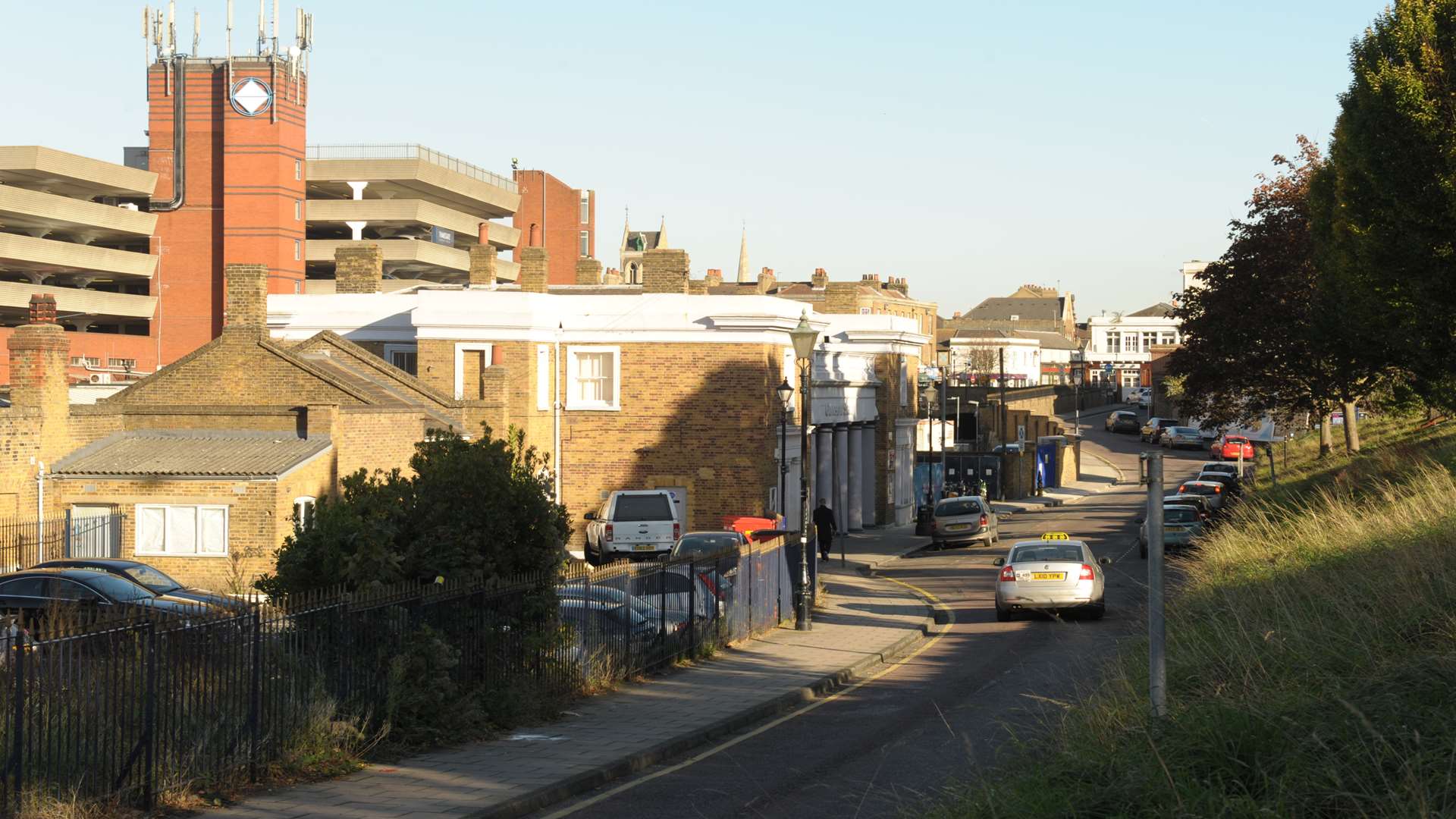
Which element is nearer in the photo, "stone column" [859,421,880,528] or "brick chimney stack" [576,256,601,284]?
"stone column" [859,421,880,528]

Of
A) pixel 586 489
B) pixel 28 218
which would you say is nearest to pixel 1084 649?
pixel 586 489

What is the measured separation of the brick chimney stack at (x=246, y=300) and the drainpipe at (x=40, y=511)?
5296 millimetres

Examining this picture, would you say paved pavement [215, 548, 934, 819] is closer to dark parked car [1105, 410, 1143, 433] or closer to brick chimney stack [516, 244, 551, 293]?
brick chimney stack [516, 244, 551, 293]

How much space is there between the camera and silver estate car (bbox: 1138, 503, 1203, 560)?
1405 inches

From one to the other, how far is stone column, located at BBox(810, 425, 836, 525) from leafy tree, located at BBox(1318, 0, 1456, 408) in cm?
2167

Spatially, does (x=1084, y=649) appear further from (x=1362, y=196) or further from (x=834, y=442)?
(x=834, y=442)

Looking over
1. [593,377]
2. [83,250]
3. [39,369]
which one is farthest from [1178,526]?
[83,250]

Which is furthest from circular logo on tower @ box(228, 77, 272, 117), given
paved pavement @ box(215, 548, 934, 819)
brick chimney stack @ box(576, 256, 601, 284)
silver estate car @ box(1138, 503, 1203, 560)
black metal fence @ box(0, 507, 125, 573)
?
paved pavement @ box(215, 548, 934, 819)

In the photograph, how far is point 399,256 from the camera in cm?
8519

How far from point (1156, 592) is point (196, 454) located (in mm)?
24833

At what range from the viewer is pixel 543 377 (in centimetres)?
4028

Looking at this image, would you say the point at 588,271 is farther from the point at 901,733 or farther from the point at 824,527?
the point at 901,733

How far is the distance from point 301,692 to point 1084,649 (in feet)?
39.5

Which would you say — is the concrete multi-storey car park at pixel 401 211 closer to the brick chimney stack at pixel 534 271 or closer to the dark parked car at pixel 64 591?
the brick chimney stack at pixel 534 271
